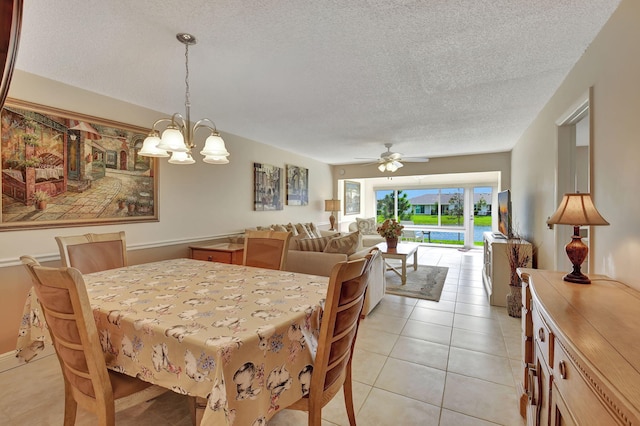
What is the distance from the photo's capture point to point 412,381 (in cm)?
203

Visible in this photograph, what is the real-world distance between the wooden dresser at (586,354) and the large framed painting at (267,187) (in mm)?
4023

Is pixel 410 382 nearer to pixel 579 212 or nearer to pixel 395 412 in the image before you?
pixel 395 412

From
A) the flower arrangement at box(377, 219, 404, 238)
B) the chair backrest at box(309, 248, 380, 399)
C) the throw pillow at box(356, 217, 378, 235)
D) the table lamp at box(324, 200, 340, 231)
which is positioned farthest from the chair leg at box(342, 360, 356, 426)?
the throw pillow at box(356, 217, 378, 235)

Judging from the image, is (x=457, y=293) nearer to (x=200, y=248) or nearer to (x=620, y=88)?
(x=620, y=88)

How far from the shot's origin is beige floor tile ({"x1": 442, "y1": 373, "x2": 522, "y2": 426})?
1682 millimetres

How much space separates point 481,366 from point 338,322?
170 centimetres

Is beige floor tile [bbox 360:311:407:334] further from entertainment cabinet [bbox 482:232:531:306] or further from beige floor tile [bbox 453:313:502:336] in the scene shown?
entertainment cabinet [bbox 482:232:531:306]

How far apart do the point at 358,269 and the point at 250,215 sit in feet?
12.2

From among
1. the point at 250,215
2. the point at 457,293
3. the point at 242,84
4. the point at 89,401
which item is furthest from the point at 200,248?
the point at 457,293

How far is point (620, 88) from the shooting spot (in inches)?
59.1

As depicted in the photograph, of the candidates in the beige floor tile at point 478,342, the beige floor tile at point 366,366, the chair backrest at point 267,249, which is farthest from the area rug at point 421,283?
the chair backrest at point 267,249

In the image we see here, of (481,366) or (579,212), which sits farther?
(481,366)

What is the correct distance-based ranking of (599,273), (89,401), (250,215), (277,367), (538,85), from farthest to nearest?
1. (250,215)
2. (538,85)
3. (599,273)
4. (89,401)
5. (277,367)

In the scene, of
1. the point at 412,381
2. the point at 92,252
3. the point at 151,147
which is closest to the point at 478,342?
the point at 412,381
